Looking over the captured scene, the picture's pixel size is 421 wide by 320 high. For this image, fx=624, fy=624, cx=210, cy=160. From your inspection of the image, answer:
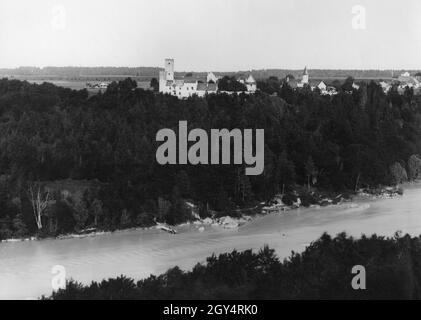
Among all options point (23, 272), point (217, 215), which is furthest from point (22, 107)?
point (23, 272)

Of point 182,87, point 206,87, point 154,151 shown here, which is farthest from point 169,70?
point 154,151

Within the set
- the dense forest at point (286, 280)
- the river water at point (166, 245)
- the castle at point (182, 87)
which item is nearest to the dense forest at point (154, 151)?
the river water at point (166, 245)

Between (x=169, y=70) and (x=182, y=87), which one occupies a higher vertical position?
(x=169, y=70)

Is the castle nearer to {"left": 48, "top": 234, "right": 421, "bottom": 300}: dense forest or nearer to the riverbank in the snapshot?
the riverbank

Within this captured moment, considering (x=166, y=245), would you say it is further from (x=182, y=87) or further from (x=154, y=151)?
(x=182, y=87)

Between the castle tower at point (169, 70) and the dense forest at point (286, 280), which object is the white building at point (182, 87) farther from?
the dense forest at point (286, 280)

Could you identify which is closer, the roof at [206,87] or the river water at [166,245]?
the river water at [166,245]
